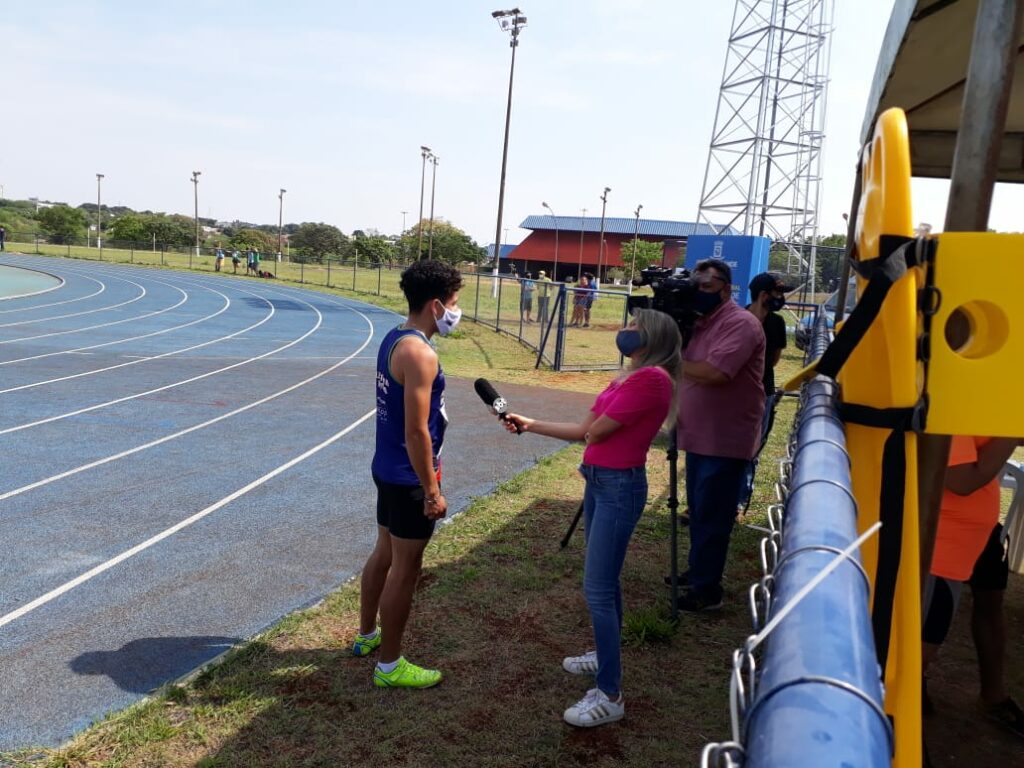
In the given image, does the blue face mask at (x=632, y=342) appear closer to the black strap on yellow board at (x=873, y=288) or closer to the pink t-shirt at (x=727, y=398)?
the pink t-shirt at (x=727, y=398)

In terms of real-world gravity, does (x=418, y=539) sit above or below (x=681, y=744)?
above

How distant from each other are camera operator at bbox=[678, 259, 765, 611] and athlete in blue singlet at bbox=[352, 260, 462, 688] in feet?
5.26

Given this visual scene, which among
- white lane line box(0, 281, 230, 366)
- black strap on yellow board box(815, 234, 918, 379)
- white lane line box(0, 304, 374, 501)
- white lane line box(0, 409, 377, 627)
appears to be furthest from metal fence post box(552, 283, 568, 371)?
black strap on yellow board box(815, 234, 918, 379)

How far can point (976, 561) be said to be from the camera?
3299 millimetres

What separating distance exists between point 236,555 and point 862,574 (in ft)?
16.6

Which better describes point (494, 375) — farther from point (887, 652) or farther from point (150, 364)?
point (887, 652)

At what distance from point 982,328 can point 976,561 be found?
2448mm

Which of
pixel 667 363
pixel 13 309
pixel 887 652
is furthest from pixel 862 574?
pixel 13 309

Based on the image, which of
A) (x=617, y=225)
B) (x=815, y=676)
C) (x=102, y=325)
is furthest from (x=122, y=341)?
(x=617, y=225)

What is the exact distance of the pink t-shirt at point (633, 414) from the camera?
11.0 feet

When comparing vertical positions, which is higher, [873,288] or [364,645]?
[873,288]

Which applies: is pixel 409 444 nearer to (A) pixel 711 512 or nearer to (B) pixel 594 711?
(B) pixel 594 711

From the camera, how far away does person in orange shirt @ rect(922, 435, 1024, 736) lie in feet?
9.22

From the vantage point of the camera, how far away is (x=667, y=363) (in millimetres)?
3445
